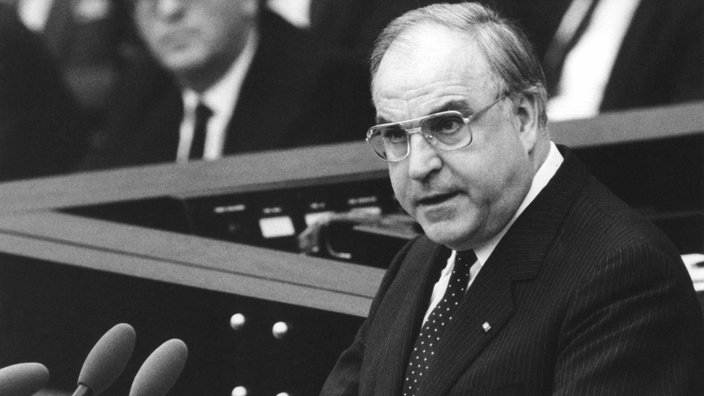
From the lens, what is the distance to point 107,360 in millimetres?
1575

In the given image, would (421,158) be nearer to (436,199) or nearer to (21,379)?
(436,199)

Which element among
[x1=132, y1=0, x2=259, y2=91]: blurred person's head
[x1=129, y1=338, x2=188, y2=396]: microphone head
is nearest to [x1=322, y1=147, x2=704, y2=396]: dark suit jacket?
[x1=129, y1=338, x2=188, y2=396]: microphone head

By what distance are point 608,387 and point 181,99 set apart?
224 centimetres

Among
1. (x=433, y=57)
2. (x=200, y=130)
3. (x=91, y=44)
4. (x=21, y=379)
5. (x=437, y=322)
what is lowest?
(x=200, y=130)

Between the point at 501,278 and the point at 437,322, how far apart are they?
0.46 feet

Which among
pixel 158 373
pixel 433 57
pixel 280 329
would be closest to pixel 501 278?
pixel 433 57

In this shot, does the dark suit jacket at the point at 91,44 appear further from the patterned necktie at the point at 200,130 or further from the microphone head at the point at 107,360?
the microphone head at the point at 107,360

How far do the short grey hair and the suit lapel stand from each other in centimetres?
12

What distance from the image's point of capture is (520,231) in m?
1.70

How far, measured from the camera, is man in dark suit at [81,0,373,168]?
347cm

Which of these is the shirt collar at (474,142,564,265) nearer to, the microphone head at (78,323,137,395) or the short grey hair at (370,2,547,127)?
the short grey hair at (370,2,547,127)

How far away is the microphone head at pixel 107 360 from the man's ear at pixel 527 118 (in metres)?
0.61

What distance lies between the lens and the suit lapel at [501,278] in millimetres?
1643

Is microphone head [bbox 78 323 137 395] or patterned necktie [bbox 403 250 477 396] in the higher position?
microphone head [bbox 78 323 137 395]
